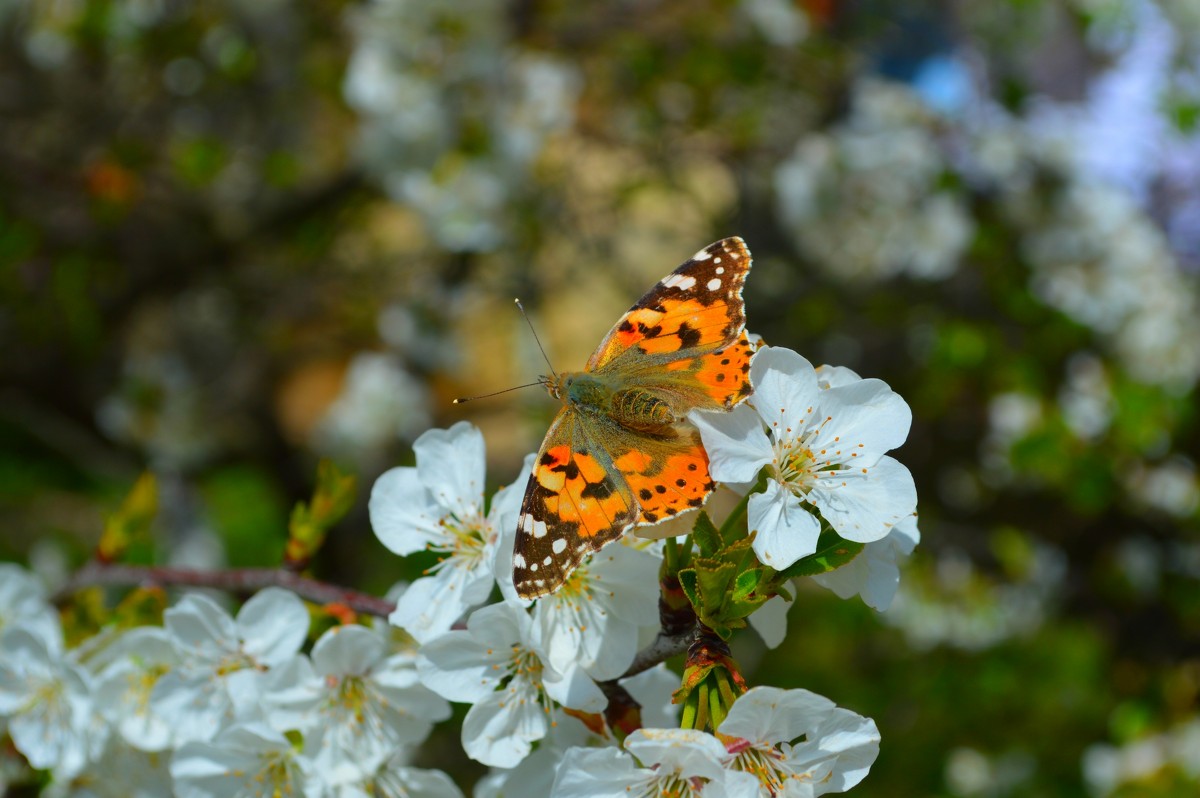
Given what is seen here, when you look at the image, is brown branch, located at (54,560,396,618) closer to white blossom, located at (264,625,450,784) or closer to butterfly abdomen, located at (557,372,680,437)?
white blossom, located at (264,625,450,784)

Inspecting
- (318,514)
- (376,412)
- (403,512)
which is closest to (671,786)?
(403,512)

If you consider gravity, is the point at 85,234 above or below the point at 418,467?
below

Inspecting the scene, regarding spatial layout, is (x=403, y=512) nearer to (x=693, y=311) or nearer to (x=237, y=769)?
(x=237, y=769)

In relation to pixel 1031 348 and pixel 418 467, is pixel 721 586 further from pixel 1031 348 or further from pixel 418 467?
pixel 1031 348

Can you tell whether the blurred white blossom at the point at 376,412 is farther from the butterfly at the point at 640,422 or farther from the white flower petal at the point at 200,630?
the butterfly at the point at 640,422

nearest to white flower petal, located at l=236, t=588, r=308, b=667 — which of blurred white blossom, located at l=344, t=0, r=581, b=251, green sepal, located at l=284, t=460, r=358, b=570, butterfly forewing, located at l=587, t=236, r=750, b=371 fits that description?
green sepal, located at l=284, t=460, r=358, b=570

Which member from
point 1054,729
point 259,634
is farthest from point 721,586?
point 1054,729

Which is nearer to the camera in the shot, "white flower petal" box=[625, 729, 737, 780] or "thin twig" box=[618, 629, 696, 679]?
"white flower petal" box=[625, 729, 737, 780]
